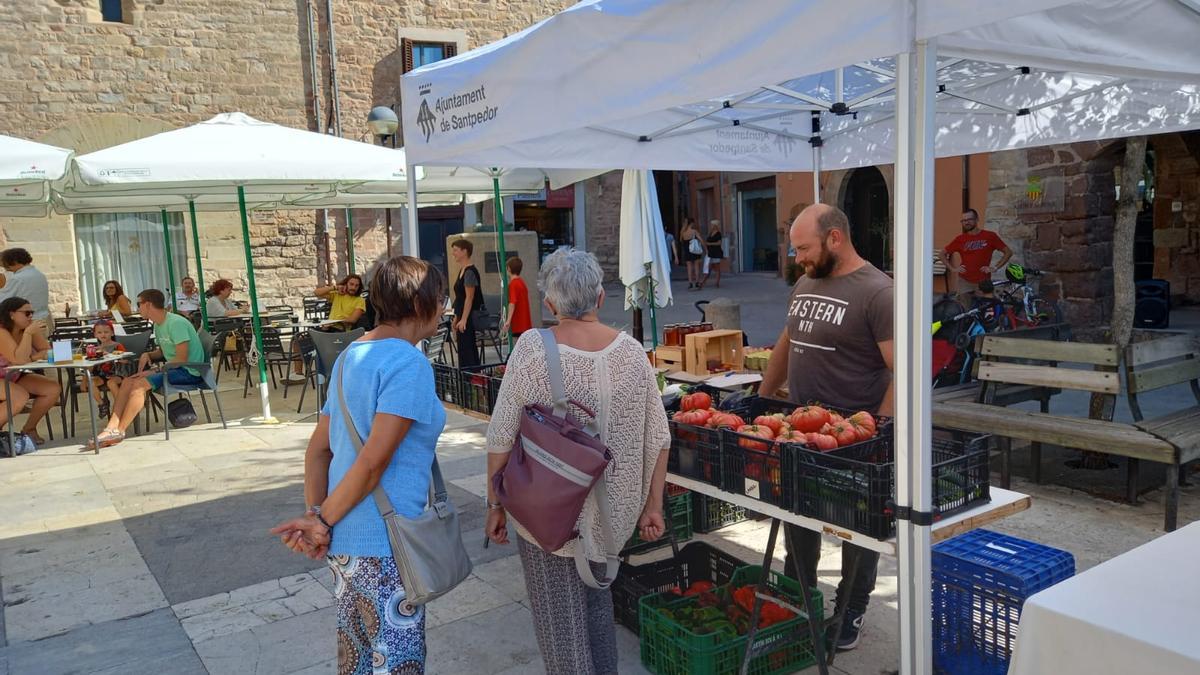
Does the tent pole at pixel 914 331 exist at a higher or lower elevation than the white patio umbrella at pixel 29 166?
lower

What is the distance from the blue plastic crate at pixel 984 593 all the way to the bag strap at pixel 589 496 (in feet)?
3.96

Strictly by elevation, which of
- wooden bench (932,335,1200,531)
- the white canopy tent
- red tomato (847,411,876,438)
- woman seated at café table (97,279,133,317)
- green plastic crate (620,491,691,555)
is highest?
the white canopy tent

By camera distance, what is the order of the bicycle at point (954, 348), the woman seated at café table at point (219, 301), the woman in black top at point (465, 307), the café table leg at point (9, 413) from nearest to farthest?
the bicycle at point (954, 348)
the café table leg at point (9, 413)
the woman in black top at point (465, 307)
the woman seated at café table at point (219, 301)

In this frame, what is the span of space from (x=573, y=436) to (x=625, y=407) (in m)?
0.23

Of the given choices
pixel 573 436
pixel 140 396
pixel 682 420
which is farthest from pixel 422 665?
pixel 140 396

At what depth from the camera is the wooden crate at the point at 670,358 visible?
5590 mm

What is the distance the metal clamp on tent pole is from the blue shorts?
6728mm

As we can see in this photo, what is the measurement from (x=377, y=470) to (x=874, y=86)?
4701 mm

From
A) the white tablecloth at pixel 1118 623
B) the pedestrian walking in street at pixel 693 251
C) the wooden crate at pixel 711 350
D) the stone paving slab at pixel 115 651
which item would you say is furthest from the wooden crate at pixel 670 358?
the pedestrian walking in street at pixel 693 251

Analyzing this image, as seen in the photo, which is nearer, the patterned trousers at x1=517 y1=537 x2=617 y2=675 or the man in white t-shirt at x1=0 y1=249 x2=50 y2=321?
the patterned trousers at x1=517 y1=537 x2=617 y2=675

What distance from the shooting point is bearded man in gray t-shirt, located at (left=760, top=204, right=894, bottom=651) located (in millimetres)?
3230

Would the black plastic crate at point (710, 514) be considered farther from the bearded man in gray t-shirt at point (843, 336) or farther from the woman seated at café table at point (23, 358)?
the woman seated at café table at point (23, 358)

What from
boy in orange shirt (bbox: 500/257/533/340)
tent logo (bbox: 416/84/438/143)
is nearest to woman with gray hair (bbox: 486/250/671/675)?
tent logo (bbox: 416/84/438/143)

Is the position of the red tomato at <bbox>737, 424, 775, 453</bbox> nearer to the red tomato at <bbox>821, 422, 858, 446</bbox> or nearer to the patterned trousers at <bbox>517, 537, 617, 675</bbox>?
the red tomato at <bbox>821, 422, 858, 446</bbox>
